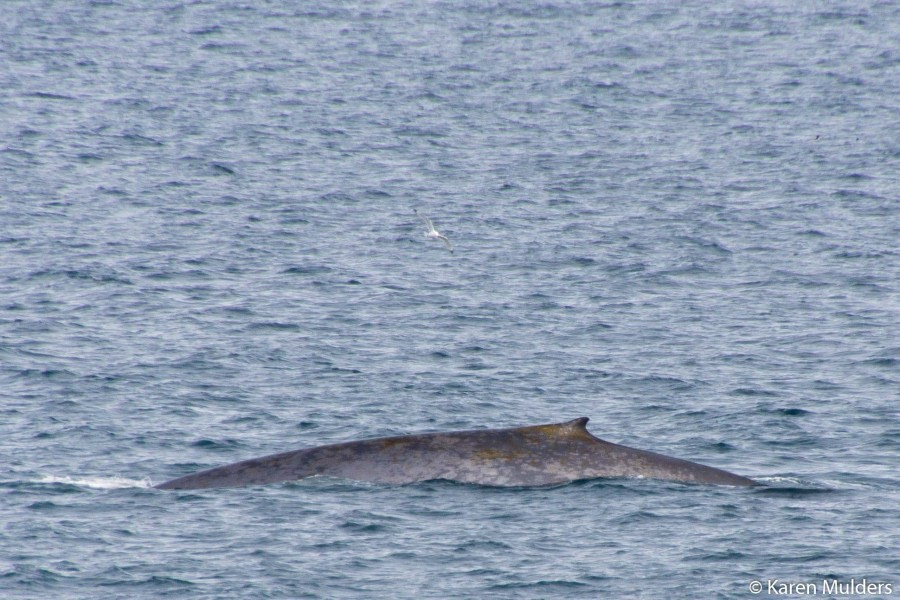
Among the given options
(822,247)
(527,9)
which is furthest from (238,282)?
(527,9)

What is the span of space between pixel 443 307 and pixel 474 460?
15684 millimetres

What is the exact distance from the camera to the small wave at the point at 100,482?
82.1 ft

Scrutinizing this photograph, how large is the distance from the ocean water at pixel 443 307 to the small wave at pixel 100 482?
84 mm

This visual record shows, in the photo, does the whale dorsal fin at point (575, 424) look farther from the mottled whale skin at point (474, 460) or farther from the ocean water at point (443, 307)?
the ocean water at point (443, 307)

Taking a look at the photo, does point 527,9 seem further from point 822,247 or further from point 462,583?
point 462,583

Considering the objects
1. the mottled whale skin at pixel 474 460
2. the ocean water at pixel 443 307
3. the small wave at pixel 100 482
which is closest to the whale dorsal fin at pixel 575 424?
the mottled whale skin at pixel 474 460

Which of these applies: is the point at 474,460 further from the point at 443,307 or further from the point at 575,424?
the point at 443,307

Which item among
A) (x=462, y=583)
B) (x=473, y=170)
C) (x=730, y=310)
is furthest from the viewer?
(x=473, y=170)

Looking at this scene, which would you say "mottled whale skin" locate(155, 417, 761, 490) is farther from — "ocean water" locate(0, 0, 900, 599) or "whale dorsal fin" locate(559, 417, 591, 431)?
"ocean water" locate(0, 0, 900, 599)

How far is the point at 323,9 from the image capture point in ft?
337

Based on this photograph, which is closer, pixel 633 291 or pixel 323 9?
pixel 633 291

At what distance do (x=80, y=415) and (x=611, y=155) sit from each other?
34.8m

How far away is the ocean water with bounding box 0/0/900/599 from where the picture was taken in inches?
886

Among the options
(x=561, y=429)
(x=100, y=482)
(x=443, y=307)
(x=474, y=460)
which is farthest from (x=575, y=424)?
(x=443, y=307)
